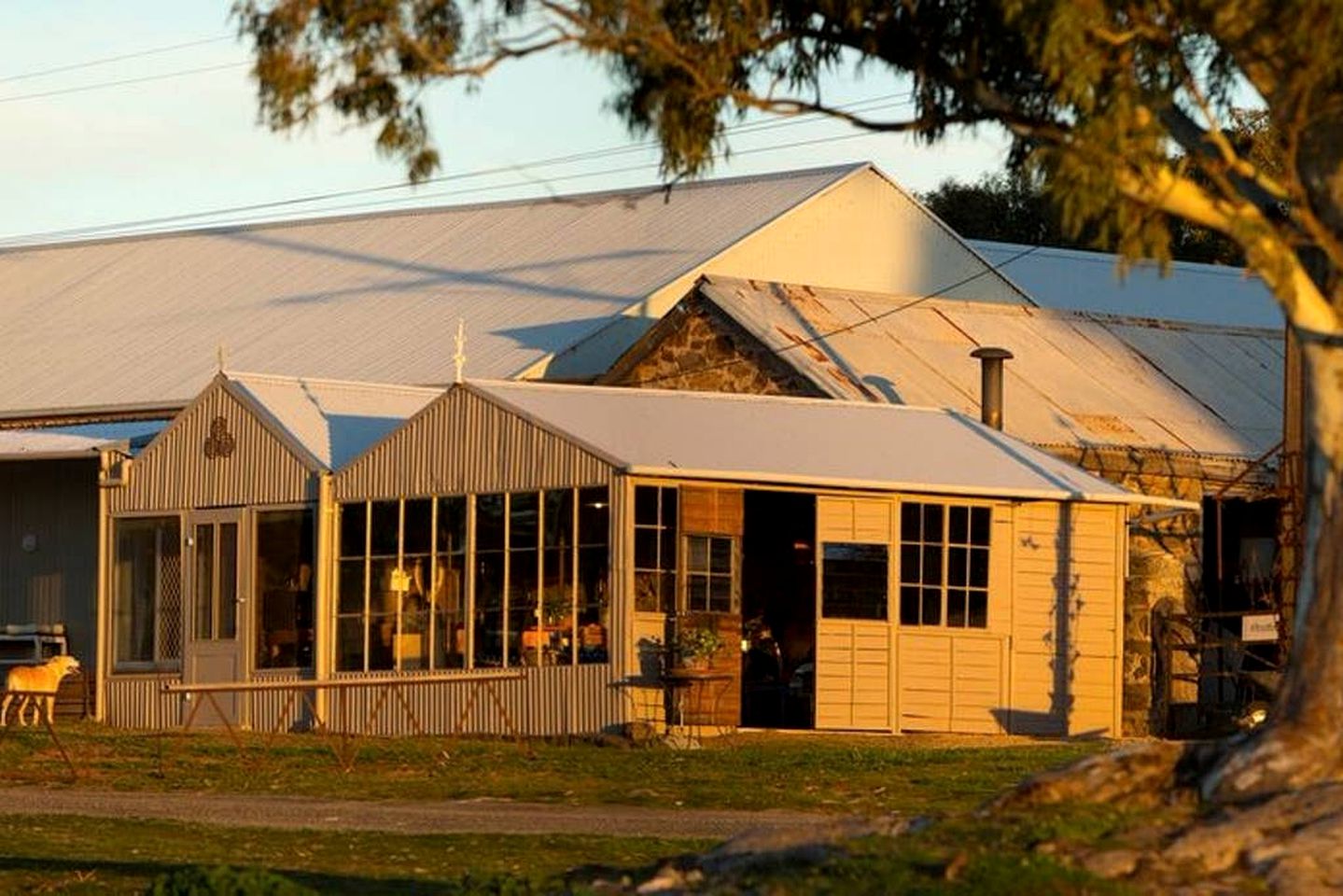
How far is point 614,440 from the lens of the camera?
28.0 metres

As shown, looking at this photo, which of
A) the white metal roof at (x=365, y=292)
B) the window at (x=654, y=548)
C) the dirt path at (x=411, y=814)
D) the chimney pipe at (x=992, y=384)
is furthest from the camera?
the white metal roof at (x=365, y=292)

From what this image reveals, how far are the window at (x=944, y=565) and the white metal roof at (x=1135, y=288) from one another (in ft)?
47.0

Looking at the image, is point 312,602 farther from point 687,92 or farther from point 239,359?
point 687,92

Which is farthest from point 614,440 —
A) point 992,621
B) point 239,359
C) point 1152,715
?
point 239,359

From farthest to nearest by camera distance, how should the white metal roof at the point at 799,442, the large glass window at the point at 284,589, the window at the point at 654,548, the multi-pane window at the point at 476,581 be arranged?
the large glass window at the point at 284,589, the white metal roof at the point at 799,442, the multi-pane window at the point at 476,581, the window at the point at 654,548

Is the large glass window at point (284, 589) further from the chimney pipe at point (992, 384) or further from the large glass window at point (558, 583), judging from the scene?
the chimney pipe at point (992, 384)

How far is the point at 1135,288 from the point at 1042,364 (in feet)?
37.1

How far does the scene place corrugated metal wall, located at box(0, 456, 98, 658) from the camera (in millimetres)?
36000

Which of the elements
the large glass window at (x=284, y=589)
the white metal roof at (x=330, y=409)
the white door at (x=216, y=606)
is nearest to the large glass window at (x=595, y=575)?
the white metal roof at (x=330, y=409)

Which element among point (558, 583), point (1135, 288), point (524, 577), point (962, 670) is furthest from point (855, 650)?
point (1135, 288)

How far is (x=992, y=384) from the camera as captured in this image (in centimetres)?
3180

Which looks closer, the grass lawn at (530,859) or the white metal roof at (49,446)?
the grass lawn at (530,859)

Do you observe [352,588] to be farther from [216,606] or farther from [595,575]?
[595,575]

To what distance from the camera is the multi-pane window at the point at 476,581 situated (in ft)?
90.4
